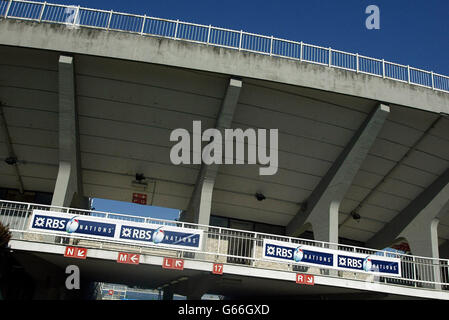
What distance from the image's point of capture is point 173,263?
1354 centimetres

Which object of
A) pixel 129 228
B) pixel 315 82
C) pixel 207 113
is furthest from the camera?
pixel 207 113

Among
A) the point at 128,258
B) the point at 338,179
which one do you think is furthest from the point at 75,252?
the point at 338,179

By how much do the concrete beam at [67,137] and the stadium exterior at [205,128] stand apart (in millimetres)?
53

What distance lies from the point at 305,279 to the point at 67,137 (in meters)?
11.3

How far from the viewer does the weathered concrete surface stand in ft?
48.5

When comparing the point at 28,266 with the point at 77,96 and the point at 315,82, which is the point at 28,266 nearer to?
the point at 77,96

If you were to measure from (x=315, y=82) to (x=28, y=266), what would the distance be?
1343 cm

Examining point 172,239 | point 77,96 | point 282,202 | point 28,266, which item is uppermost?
point 77,96

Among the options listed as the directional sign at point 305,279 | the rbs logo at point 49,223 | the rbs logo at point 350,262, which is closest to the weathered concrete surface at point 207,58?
the rbs logo at point 49,223

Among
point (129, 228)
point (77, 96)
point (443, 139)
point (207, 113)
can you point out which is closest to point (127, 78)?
point (77, 96)

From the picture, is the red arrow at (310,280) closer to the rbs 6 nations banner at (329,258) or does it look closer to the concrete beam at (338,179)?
the rbs 6 nations banner at (329,258)

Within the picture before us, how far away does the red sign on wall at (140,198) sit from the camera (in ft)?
69.7

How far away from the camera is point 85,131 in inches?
701

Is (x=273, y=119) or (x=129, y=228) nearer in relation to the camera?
(x=129, y=228)
